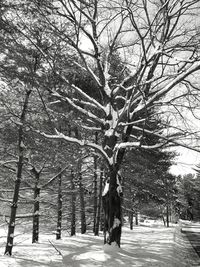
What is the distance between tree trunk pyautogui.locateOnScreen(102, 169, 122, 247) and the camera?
7926 mm

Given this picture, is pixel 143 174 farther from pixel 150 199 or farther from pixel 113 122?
pixel 113 122

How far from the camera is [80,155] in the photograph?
9.82 m

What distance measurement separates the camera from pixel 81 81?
516 inches

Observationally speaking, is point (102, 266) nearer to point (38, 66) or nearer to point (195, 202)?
point (38, 66)

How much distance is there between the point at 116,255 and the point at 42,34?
830 cm

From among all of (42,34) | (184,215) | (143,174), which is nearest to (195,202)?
(184,215)

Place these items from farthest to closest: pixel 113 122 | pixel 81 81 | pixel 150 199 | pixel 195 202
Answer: pixel 195 202, pixel 150 199, pixel 81 81, pixel 113 122

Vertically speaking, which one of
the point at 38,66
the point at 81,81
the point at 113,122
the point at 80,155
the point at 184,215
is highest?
the point at 81,81

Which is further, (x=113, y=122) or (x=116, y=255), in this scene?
(x=113, y=122)

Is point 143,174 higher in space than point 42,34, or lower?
lower

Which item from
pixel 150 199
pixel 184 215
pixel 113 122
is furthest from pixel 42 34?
pixel 184 215

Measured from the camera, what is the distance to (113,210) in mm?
8070

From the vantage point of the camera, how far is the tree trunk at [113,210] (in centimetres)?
793

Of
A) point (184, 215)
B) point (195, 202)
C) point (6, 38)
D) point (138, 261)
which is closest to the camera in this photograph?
point (6, 38)
